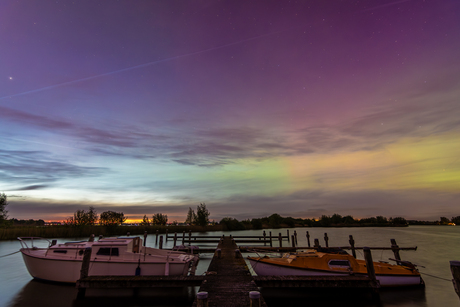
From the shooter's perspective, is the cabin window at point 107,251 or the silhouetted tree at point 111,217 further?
the silhouetted tree at point 111,217

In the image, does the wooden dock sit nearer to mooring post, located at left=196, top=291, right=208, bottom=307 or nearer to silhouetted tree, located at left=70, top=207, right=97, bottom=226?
mooring post, located at left=196, top=291, right=208, bottom=307

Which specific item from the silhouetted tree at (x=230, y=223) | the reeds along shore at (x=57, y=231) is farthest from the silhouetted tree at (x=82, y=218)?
the silhouetted tree at (x=230, y=223)

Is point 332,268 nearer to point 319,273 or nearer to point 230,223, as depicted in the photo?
point 319,273

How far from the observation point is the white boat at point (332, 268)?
1429 centimetres

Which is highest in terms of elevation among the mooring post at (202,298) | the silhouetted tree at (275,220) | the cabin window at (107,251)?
the mooring post at (202,298)

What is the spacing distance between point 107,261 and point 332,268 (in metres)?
13.7

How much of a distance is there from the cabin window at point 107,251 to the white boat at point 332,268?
9.11m

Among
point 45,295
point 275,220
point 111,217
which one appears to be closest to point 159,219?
point 111,217

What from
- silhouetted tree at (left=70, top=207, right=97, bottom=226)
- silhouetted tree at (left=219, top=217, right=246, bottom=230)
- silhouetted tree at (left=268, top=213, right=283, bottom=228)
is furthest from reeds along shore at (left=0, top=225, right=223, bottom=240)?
silhouetted tree at (left=268, top=213, right=283, bottom=228)

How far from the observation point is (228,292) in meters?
9.74

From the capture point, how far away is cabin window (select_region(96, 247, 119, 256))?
15141mm

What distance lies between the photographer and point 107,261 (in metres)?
14.9

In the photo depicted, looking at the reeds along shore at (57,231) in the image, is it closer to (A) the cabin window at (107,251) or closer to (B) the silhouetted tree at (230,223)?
(A) the cabin window at (107,251)

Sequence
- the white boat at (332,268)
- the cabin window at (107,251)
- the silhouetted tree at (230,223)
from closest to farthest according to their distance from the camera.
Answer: the white boat at (332,268) → the cabin window at (107,251) → the silhouetted tree at (230,223)
